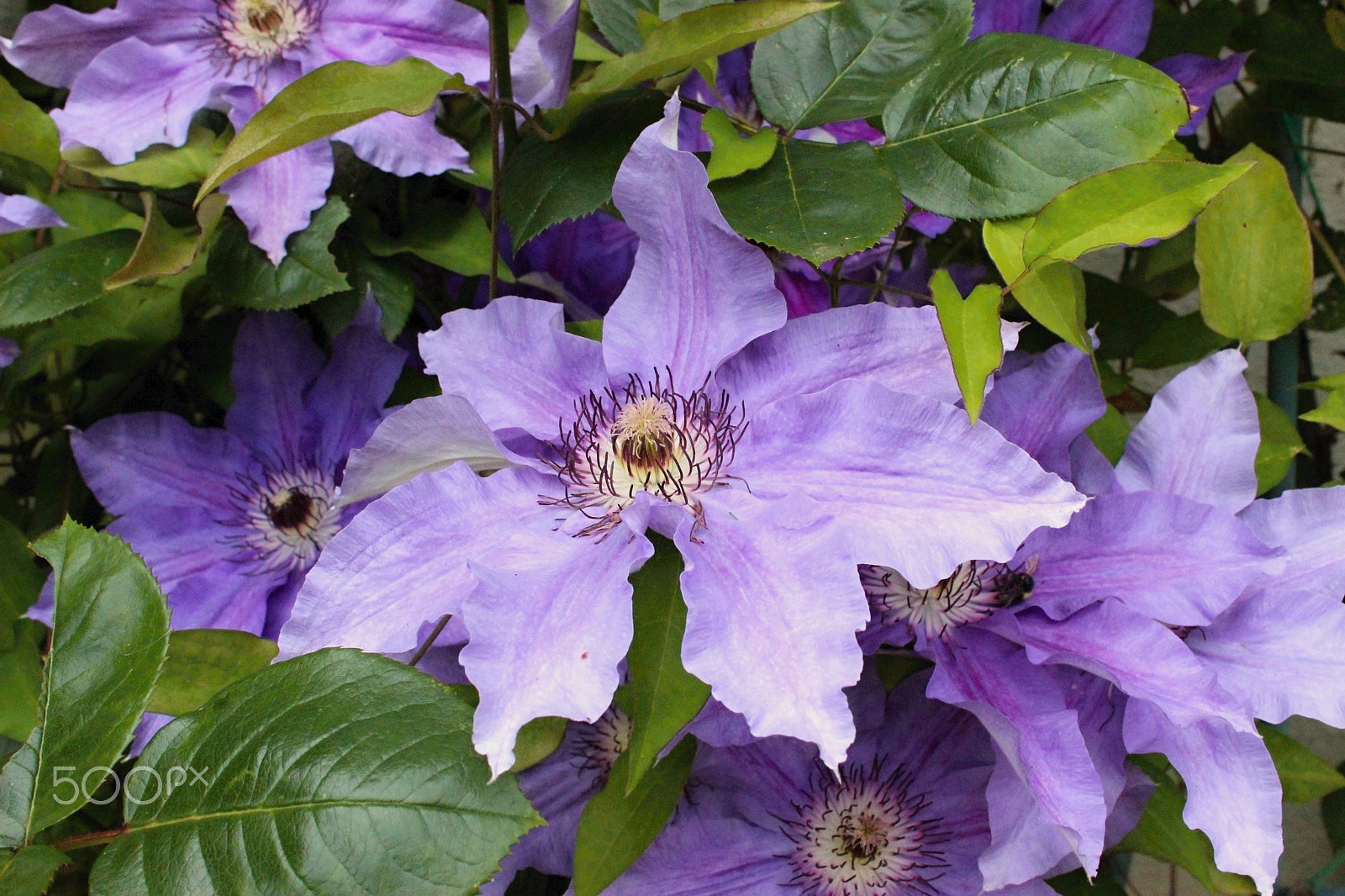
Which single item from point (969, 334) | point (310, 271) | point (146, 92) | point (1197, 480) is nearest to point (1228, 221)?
point (1197, 480)

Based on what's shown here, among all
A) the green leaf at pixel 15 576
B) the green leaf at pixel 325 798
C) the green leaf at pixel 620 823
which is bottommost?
the green leaf at pixel 620 823

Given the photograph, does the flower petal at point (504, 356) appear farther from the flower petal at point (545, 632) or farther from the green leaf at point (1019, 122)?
the green leaf at point (1019, 122)

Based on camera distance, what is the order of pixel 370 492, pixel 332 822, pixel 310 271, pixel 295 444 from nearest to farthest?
pixel 332 822 < pixel 370 492 < pixel 310 271 < pixel 295 444

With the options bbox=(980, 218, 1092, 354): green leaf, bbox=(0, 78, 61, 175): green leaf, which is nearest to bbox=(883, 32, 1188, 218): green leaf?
bbox=(980, 218, 1092, 354): green leaf

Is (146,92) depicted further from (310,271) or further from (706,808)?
(706,808)

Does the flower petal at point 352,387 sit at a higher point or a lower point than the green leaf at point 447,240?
lower

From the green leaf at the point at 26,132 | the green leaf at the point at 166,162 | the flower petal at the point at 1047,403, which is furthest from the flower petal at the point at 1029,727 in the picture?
the green leaf at the point at 26,132

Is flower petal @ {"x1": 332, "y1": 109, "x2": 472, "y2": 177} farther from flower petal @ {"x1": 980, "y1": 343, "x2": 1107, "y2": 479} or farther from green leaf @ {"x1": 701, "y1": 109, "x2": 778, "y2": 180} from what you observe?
flower petal @ {"x1": 980, "y1": 343, "x2": 1107, "y2": 479}

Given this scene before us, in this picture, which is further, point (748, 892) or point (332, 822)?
point (748, 892)
